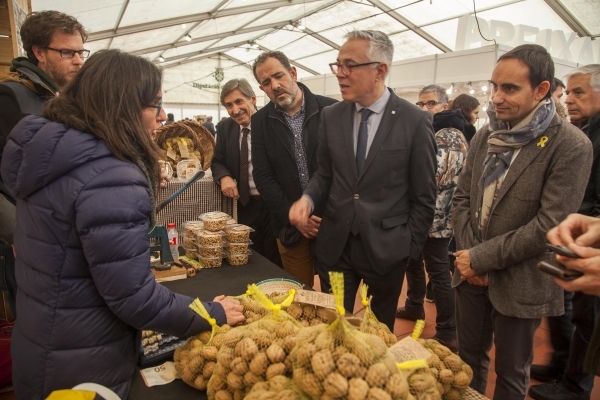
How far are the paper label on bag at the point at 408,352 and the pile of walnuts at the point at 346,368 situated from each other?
9cm

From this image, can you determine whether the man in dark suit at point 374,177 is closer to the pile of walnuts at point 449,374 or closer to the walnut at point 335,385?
the pile of walnuts at point 449,374

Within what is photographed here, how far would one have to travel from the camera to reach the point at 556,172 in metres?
1.39

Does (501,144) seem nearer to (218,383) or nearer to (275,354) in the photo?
(275,354)

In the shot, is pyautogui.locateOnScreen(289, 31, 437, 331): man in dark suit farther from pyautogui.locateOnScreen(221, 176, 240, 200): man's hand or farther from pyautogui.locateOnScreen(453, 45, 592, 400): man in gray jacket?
pyautogui.locateOnScreen(221, 176, 240, 200): man's hand

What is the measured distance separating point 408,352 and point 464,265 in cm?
84

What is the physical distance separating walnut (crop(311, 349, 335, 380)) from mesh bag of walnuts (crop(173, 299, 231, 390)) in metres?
0.38

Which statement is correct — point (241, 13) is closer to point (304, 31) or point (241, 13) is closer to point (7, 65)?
point (304, 31)

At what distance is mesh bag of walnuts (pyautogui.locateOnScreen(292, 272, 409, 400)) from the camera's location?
71 centimetres

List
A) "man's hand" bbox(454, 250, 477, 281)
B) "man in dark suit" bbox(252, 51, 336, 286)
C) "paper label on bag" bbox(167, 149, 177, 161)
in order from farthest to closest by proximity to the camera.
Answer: "paper label on bag" bbox(167, 149, 177, 161), "man in dark suit" bbox(252, 51, 336, 286), "man's hand" bbox(454, 250, 477, 281)

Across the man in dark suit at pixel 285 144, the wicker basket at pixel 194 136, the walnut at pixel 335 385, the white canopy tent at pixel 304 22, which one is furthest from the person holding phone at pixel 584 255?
the white canopy tent at pixel 304 22

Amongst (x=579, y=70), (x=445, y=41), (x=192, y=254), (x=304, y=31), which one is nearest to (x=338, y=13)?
(x=304, y=31)

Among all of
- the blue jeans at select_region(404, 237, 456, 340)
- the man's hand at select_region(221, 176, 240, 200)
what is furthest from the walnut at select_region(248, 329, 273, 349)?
the blue jeans at select_region(404, 237, 456, 340)

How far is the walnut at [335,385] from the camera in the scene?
70cm

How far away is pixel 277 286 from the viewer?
1530 millimetres
